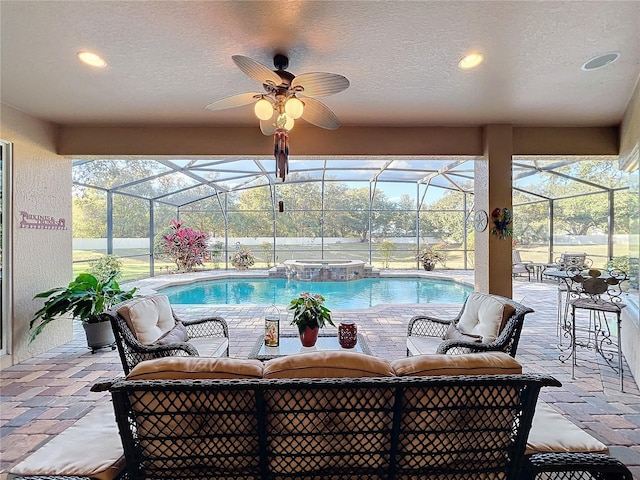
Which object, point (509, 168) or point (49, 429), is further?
point (509, 168)

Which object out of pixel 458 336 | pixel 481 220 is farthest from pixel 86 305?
pixel 481 220

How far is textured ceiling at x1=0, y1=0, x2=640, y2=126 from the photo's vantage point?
213 cm

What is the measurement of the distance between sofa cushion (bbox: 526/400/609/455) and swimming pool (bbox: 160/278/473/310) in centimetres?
586

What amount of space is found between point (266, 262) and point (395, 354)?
9.02 m

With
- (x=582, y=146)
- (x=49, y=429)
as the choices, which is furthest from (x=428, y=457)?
(x=582, y=146)

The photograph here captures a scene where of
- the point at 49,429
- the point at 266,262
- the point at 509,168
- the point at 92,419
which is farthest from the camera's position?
the point at 266,262

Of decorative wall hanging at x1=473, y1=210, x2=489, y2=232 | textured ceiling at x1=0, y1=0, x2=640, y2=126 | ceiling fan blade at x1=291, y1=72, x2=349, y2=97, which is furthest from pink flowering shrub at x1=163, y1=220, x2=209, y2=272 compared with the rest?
ceiling fan blade at x1=291, y1=72, x2=349, y2=97

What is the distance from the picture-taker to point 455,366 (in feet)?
4.29

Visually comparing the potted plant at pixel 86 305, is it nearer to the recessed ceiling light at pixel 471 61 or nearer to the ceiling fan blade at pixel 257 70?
the ceiling fan blade at pixel 257 70

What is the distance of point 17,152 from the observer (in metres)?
3.74

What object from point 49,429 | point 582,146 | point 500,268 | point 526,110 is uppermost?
point 526,110

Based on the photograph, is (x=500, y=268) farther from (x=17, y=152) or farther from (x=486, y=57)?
(x=17, y=152)

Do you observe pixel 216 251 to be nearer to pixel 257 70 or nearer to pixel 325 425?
pixel 257 70

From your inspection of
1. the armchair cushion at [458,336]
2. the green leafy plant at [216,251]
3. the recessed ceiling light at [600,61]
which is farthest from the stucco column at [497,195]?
the green leafy plant at [216,251]
